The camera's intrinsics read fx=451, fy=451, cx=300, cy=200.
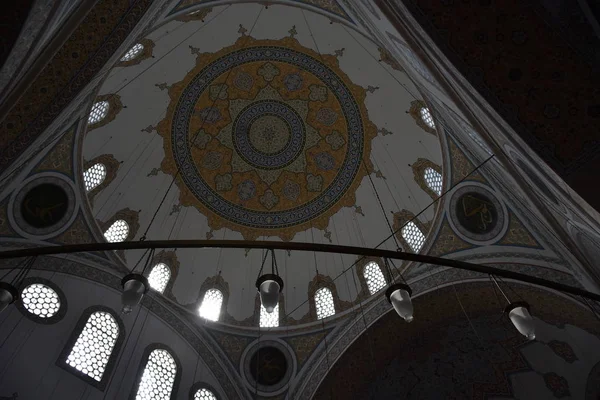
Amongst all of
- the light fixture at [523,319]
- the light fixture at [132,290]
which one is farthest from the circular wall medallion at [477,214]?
the light fixture at [132,290]

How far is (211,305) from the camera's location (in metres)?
9.38

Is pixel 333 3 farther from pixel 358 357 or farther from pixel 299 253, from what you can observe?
pixel 358 357

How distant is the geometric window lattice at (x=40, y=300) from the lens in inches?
273

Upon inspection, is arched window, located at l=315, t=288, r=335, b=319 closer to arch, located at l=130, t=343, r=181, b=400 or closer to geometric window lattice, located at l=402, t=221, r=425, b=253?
geometric window lattice, located at l=402, t=221, r=425, b=253

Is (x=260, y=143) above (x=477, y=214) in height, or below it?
above

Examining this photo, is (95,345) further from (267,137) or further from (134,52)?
(267,137)

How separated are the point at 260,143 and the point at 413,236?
4.16 metres

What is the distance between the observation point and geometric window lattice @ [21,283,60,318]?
6.93m

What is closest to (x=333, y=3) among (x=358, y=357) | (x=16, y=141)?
(x=16, y=141)

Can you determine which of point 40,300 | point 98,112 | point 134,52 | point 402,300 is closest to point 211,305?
point 40,300

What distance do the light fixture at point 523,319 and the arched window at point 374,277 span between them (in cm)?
501

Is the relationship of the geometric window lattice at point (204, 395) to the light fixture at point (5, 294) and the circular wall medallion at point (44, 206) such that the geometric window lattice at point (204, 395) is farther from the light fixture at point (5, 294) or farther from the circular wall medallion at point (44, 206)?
the light fixture at point (5, 294)

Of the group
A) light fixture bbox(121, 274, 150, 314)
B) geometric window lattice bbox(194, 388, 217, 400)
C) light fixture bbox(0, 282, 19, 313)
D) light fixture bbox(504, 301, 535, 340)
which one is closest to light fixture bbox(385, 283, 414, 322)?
light fixture bbox(504, 301, 535, 340)

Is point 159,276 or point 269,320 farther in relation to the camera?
point 269,320
